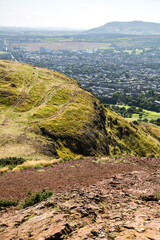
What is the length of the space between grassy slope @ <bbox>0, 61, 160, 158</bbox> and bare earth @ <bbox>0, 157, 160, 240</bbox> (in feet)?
39.3

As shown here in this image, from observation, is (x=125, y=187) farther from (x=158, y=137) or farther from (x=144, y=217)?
(x=158, y=137)

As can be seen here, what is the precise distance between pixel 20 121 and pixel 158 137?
81.0m

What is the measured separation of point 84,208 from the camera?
12.8 metres

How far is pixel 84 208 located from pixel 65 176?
29.8 ft

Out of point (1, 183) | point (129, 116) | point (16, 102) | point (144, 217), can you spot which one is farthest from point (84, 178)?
point (129, 116)

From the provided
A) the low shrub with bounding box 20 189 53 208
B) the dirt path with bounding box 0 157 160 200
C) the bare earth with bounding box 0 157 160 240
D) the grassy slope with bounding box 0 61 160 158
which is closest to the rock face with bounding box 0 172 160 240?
the bare earth with bounding box 0 157 160 240

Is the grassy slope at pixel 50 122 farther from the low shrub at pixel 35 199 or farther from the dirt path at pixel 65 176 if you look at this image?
the low shrub at pixel 35 199

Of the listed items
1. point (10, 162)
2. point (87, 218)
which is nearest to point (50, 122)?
point (10, 162)

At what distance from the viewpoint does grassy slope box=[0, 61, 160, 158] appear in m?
36.1

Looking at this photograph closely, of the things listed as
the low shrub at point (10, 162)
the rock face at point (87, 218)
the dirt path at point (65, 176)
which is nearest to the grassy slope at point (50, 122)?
the low shrub at point (10, 162)

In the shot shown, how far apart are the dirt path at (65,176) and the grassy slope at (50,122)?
333 inches

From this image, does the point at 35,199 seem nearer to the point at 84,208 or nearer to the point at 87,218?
the point at 84,208

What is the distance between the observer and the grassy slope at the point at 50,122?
36.1 meters

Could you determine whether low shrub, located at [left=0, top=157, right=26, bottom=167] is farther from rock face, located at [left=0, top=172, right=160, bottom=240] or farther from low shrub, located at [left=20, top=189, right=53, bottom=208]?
rock face, located at [left=0, top=172, right=160, bottom=240]
